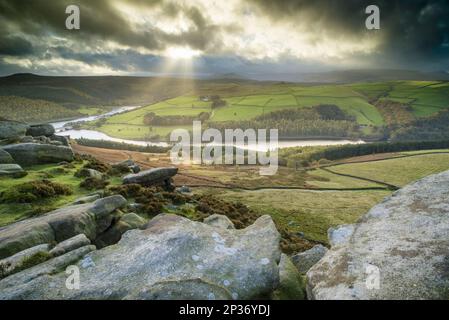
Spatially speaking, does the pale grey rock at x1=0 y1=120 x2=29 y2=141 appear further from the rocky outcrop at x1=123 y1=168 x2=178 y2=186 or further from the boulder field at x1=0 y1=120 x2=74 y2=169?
the rocky outcrop at x1=123 y1=168 x2=178 y2=186

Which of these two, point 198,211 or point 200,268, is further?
point 198,211

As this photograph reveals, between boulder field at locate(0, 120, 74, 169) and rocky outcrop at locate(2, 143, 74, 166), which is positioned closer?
boulder field at locate(0, 120, 74, 169)

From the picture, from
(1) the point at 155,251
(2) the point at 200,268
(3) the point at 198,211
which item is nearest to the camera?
(2) the point at 200,268

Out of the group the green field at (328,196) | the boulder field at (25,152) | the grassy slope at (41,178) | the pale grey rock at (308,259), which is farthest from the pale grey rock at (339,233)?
Answer: the green field at (328,196)

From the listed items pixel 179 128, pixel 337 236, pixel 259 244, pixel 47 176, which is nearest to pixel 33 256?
pixel 259 244

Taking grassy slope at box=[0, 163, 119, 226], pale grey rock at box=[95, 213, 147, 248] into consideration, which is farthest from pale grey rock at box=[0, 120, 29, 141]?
pale grey rock at box=[95, 213, 147, 248]

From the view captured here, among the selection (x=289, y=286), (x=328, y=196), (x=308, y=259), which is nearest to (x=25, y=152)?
(x=308, y=259)

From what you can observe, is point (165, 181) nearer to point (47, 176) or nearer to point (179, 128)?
point (47, 176)
